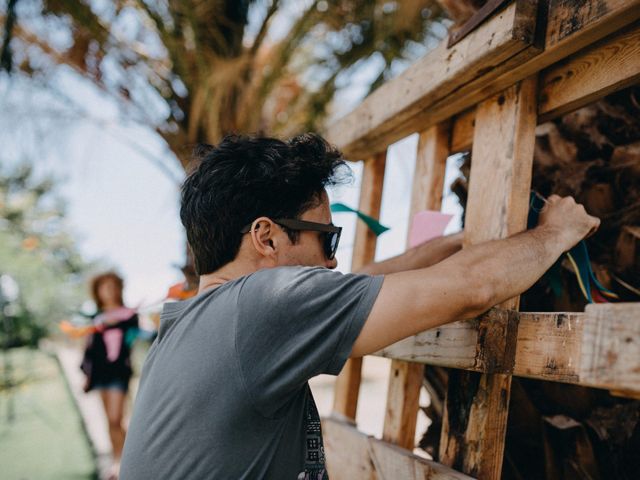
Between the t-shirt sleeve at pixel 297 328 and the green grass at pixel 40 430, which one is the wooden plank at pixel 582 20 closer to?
the t-shirt sleeve at pixel 297 328

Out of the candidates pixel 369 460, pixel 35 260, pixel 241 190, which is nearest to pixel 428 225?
pixel 241 190

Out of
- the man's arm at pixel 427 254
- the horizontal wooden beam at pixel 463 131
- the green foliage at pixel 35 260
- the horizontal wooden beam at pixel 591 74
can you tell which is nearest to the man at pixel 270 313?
the horizontal wooden beam at pixel 591 74

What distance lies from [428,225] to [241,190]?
749 mm

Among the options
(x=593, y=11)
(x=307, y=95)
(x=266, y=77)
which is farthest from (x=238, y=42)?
(x=593, y=11)

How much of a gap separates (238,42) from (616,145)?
3801 mm

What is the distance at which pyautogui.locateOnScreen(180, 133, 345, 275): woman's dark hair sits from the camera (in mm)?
1535

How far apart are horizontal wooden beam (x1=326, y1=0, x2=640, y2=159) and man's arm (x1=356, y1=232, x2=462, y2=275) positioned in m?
0.39

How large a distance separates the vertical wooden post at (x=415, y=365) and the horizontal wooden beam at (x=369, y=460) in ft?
0.33

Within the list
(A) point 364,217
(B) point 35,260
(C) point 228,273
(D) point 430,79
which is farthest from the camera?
(B) point 35,260

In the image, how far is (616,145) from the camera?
2109mm

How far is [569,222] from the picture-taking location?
1473mm

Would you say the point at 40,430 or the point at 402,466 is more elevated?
the point at 402,466

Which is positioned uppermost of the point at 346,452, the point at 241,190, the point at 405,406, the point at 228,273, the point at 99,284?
the point at 241,190

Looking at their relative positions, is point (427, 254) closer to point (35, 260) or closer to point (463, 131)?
point (463, 131)
